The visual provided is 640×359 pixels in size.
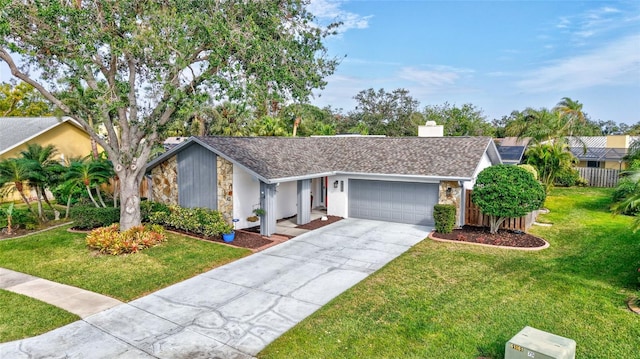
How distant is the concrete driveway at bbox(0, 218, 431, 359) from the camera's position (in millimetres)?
7016

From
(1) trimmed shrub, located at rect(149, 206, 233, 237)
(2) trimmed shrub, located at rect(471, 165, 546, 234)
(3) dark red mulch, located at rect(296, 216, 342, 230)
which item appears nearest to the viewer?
(2) trimmed shrub, located at rect(471, 165, 546, 234)

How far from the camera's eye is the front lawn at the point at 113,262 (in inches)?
406

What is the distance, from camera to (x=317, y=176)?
56.7ft

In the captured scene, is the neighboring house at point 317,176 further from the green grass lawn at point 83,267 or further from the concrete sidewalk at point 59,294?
the concrete sidewalk at point 59,294

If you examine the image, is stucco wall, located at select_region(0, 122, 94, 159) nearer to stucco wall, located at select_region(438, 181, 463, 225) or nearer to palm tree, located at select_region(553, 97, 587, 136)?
stucco wall, located at select_region(438, 181, 463, 225)

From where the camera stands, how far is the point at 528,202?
13.8 m

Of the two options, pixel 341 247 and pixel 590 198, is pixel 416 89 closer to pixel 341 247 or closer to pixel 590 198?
pixel 590 198

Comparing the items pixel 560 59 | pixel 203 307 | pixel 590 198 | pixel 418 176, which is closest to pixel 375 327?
pixel 203 307

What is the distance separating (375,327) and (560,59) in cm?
2074

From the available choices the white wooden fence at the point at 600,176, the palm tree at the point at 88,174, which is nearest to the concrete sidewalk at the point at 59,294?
the palm tree at the point at 88,174

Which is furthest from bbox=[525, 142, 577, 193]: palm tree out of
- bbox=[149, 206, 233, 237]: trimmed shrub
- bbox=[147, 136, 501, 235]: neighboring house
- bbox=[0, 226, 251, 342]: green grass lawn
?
bbox=[0, 226, 251, 342]: green grass lawn

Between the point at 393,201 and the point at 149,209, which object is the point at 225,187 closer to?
the point at 149,209

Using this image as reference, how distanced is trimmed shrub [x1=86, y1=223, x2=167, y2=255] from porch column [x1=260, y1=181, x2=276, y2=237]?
3.84m

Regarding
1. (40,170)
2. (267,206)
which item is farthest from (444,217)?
(40,170)
